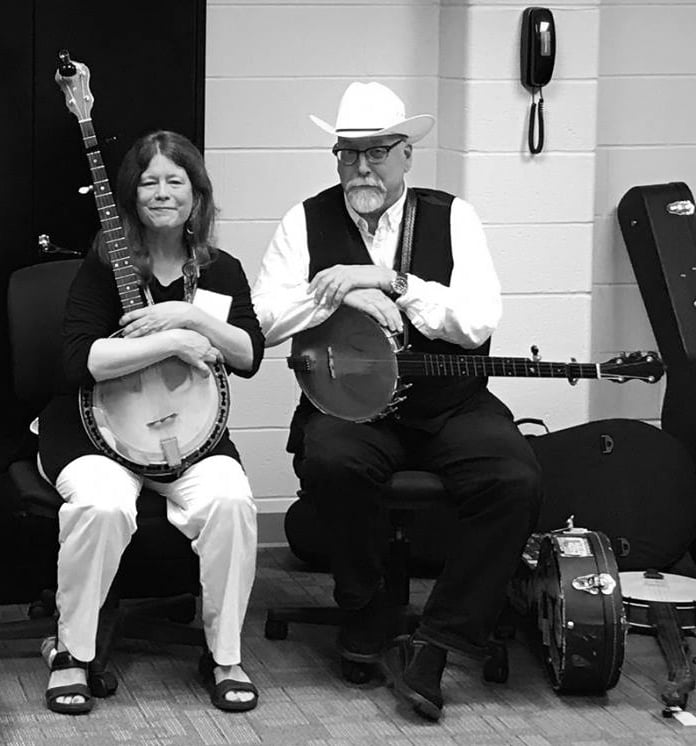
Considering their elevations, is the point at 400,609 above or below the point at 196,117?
below

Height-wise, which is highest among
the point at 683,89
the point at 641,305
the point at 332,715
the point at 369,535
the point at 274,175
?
the point at 683,89

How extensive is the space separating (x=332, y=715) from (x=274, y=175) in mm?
1743

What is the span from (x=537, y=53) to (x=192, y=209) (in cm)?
125

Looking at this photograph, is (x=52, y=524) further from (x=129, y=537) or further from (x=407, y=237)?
(x=407, y=237)

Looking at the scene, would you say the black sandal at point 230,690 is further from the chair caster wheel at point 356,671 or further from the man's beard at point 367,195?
the man's beard at point 367,195

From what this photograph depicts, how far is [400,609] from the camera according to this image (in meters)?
3.83

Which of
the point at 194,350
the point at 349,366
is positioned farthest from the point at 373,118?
the point at 194,350

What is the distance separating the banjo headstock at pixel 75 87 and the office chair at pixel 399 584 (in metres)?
1.03

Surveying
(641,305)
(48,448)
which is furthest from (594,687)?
(641,305)

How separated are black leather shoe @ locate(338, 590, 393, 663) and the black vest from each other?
44 centimetres

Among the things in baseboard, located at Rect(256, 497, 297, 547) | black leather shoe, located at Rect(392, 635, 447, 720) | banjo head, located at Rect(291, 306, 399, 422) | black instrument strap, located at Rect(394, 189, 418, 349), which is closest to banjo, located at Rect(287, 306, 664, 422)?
banjo head, located at Rect(291, 306, 399, 422)

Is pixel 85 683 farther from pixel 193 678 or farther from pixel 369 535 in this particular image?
pixel 369 535

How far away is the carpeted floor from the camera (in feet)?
10.9

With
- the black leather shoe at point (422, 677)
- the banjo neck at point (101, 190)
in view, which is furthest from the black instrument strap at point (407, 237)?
the black leather shoe at point (422, 677)
